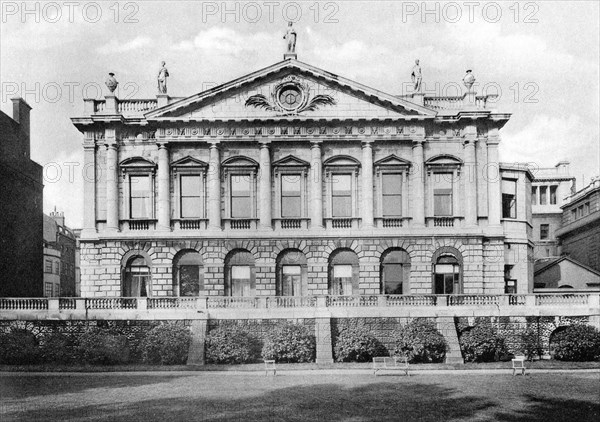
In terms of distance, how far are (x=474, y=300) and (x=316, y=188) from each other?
1138 cm

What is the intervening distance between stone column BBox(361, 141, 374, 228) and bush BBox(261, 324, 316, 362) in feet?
32.9

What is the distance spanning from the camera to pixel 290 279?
36.9 metres

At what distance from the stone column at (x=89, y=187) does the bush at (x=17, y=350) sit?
31.7 feet

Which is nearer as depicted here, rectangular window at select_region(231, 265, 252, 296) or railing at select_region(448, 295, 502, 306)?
railing at select_region(448, 295, 502, 306)

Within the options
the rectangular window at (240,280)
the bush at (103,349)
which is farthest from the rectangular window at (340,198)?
the bush at (103,349)

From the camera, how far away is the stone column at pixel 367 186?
36.7m

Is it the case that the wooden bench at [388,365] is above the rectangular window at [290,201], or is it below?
below

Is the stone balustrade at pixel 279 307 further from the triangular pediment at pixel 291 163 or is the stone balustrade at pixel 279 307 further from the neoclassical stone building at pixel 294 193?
the triangular pediment at pixel 291 163

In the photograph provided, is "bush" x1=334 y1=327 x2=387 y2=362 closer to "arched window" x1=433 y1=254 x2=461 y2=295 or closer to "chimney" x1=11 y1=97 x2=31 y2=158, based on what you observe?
"arched window" x1=433 y1=254 x2=461 y2=295

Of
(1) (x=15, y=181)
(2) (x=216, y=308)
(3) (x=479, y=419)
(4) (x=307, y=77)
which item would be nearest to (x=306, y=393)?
(3) (x=479, y=419)

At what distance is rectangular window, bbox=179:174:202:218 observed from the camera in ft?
123

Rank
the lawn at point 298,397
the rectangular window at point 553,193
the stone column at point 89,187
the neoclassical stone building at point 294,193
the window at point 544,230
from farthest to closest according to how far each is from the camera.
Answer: the rectangular window at point 553,193
the window at point 544,230
the stone column at point 89,187
the neoclassical stone building at point 294,193
the lawn at point 298,397

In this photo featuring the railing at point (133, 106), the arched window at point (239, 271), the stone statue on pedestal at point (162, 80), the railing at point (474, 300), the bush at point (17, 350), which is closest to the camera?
the bush at point (17, 350)

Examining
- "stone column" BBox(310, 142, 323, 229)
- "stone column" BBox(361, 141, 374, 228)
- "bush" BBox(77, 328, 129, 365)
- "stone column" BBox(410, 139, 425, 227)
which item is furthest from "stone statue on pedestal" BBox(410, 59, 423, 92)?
"bush" BBox(77, 328, 129, 365)
